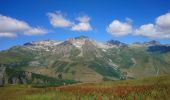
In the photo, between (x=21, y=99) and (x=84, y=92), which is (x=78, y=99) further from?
(x=21, y=99)

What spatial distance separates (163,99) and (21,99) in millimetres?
12324

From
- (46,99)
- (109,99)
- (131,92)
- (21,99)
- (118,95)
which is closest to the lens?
(109,99)

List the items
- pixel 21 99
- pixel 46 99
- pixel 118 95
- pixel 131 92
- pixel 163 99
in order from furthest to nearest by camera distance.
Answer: pixel 21 99
pixel 46 99
pixel 131 92
pixel 118 95
pixel 163 99

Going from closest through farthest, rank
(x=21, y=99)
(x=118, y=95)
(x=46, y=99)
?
1. (x=118, y=95)
2. (x=46, y=99)
3. (x=21, y=99)

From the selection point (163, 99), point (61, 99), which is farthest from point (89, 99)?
point (163, 99)

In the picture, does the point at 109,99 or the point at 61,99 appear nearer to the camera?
the point at 109,99

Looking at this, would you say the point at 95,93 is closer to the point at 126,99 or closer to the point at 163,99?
the point at 126,99

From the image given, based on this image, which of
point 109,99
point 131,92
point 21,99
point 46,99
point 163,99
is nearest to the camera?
point 163,99

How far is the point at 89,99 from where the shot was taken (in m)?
19.2

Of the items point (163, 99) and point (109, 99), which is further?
point (109, 99)

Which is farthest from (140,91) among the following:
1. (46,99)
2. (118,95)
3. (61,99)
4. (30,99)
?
(30,99)

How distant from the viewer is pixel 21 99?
2322 centimetres

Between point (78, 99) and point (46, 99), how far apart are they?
3.29 metres

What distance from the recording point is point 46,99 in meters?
21.7
